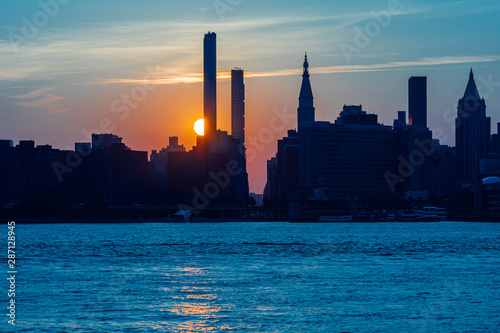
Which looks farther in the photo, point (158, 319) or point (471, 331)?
point (158, 319)

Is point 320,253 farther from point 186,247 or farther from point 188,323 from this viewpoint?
point 188,323

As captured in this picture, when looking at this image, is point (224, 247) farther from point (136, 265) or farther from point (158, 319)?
point (158, 319)

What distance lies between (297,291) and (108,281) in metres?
13.6

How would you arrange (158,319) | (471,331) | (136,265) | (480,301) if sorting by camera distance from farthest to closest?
(136,265), (480,301), (158,319), (471,331)

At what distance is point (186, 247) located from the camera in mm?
104188

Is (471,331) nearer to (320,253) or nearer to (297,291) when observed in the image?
(297,291)

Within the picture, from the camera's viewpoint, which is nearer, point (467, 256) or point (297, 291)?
point (297, 291)

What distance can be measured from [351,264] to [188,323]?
35602 millimetres

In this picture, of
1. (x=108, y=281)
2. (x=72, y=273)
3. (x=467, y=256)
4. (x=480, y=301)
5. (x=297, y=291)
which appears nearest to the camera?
(x=480, y=301)

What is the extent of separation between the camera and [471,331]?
130 feet

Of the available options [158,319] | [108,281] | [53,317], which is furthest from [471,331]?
[108,281]

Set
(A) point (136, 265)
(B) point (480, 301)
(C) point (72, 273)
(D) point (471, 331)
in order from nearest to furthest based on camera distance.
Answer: (D) point (471, 331), (B) point (480, 301), (C) point (72, 273), (A) point (136, 265)

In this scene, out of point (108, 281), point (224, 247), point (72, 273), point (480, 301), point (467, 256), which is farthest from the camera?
point (224, 247)

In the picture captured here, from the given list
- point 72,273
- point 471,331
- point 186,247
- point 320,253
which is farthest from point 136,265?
point 471,331
